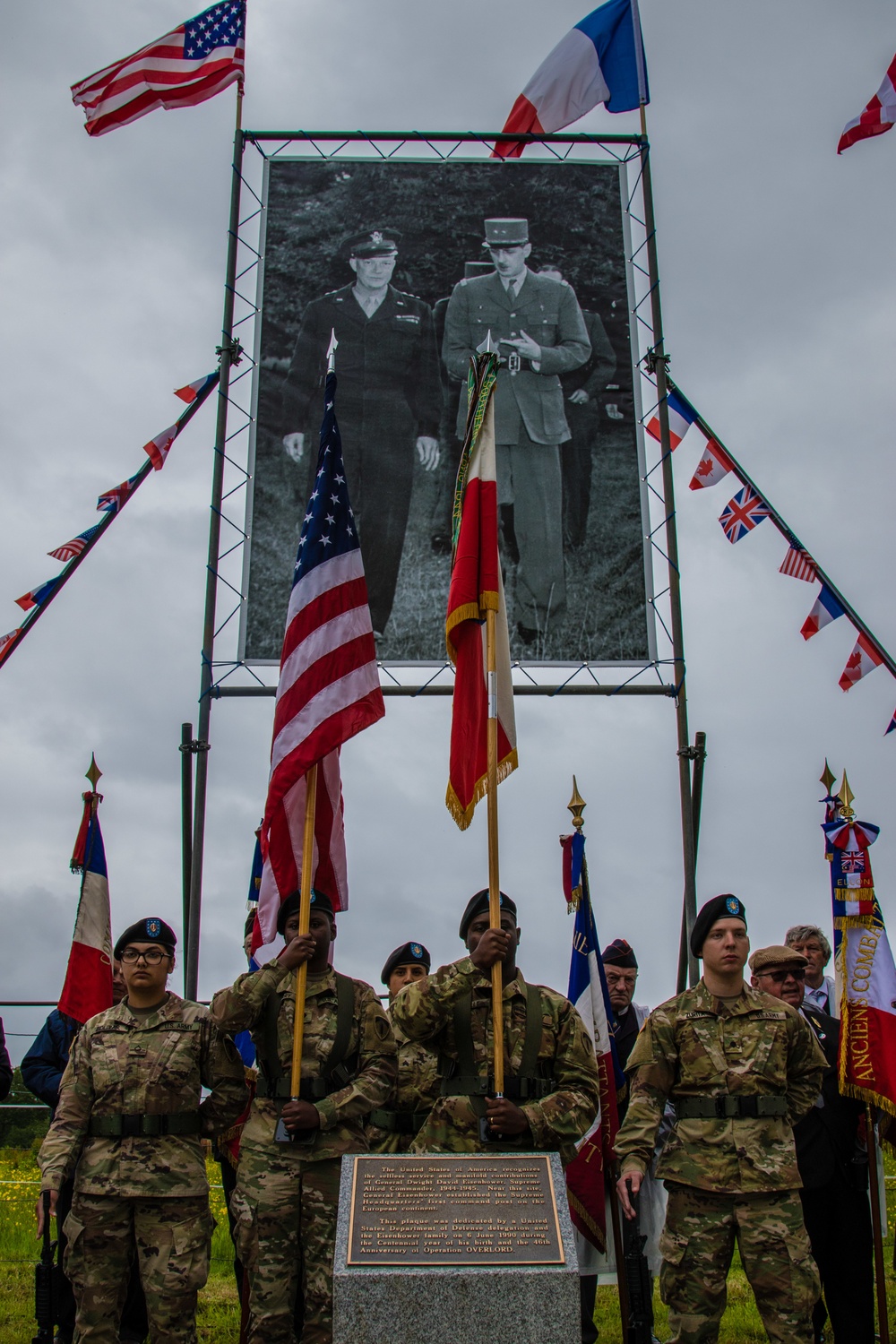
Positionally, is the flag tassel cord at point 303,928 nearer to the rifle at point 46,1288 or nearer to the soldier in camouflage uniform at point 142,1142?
the soldier in camouflage uniform at point 142,1142

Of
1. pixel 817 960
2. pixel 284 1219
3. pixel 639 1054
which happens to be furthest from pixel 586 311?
pixel 284 1219

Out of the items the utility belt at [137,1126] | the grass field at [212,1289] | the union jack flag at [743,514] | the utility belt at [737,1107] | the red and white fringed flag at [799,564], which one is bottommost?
the grass field at [212,1289]

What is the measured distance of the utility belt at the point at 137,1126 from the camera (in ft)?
17.6

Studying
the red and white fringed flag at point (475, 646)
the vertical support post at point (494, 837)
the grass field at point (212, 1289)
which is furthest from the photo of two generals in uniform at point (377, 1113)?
the grass field at point (212, 1289)

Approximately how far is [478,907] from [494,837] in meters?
0.39

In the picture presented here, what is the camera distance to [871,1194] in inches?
236

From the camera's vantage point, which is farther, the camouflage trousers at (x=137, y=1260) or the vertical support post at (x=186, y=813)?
the vertical support post at (x=186, y=813)

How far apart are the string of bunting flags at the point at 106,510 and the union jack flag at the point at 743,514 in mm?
4802

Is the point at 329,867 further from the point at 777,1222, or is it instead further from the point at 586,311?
the point at 586,311

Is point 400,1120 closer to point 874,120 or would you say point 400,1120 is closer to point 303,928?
point 303,928

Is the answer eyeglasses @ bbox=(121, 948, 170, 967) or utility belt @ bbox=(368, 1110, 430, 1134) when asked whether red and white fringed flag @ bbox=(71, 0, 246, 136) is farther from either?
utility belt @ bbox=(368, 1110, 430, 1134)

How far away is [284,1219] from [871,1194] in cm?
285

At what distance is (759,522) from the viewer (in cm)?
1116

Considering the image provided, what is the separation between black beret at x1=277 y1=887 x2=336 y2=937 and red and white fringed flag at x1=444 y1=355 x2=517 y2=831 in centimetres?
82
